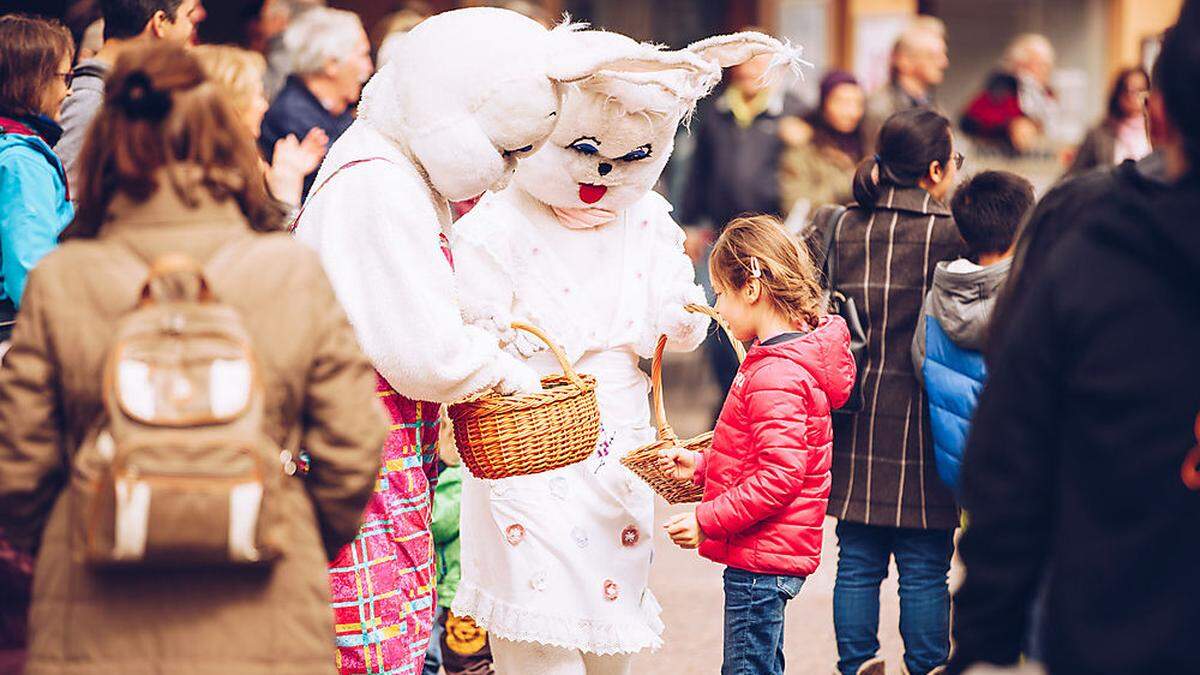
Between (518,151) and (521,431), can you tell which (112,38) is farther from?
(521,431)

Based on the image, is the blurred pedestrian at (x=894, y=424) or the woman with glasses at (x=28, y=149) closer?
the woman with glasses at (x=28, y=149)

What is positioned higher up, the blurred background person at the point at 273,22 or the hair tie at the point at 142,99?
the hair tie at the point at 142,99

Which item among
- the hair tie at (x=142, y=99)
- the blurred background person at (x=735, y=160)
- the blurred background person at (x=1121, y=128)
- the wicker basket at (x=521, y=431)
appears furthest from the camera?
the blurred background person at (x=1121, y=128)

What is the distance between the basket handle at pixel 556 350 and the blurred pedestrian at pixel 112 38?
6.51 ft

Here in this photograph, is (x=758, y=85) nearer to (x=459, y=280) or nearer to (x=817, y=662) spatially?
(x=459, y=280)

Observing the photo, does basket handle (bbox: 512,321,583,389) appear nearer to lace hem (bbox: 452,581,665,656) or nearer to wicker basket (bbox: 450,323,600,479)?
wicker basket (bbox: 450,323,600,479)

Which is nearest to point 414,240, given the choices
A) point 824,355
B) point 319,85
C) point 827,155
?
point 824,355

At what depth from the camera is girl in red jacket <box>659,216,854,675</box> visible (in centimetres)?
451

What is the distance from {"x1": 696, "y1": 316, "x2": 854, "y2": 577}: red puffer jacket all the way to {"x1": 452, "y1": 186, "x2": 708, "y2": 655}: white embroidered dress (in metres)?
0.32

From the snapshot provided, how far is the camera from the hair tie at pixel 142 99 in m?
3.16

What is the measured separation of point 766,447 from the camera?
14.8 ft

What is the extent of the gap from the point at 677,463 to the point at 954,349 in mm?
989

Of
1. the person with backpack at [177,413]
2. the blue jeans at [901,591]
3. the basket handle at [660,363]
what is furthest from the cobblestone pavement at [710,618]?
the person with backpack at [177,413]

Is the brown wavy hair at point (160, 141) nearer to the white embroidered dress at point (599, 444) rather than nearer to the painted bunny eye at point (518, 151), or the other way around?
the painted bunny eye at point (518, 151)
